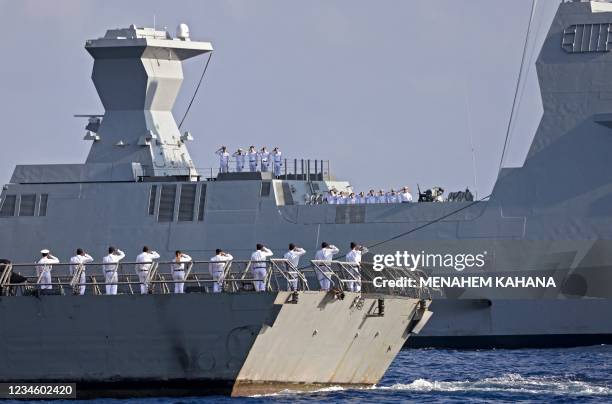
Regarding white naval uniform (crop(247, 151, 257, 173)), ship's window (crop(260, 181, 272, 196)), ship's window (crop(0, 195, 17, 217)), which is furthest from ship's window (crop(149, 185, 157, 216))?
ship's window (crop(0, 195, 17, 217))

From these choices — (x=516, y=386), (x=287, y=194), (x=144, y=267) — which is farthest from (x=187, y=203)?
(x=516, y=386)

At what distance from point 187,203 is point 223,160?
5.44 feet

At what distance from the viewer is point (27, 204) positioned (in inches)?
1737

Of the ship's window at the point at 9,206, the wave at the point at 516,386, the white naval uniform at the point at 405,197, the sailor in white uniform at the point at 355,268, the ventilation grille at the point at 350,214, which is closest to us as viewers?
the wave at the point at 516,386

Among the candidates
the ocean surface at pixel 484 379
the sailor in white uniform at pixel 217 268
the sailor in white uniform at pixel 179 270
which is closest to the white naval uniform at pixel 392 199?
the ocean surface at pixel 484 379

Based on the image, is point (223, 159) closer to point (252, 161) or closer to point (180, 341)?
point (252, 161)

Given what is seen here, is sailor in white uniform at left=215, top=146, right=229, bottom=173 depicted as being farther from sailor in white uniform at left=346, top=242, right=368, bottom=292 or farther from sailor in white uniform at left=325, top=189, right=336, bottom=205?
sailor in white uniform at left=346, top=242, right=368, bottom=292

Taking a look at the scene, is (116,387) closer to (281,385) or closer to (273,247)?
(281,385)

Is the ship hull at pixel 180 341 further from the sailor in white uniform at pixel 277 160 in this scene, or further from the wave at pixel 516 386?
the sailor in white uniform at pixel 277 160

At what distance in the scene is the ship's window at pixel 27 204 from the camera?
44.0 metres

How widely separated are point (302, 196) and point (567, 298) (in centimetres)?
807

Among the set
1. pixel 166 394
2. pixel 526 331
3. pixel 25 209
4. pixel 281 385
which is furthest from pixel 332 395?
pixel 25 209

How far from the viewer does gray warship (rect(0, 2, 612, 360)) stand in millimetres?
39156

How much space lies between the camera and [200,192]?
42.7 m
